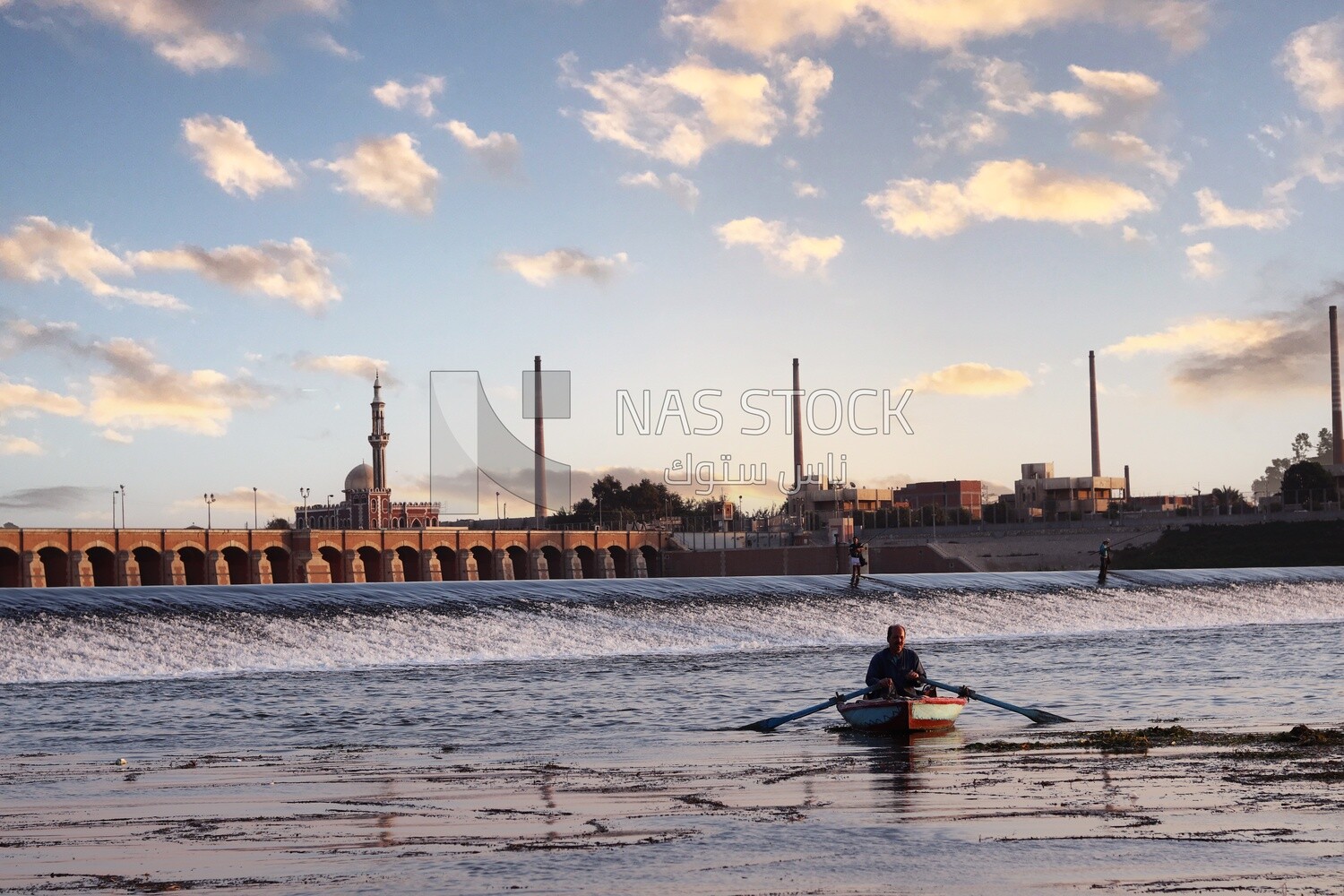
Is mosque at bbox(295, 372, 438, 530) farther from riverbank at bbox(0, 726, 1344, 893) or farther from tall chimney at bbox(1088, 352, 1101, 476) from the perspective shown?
riverbank at bbox(0, 726, 1344, 893)

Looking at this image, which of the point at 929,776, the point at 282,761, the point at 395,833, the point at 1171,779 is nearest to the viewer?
the point at 395,833

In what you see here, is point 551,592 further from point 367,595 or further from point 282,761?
point 282,761

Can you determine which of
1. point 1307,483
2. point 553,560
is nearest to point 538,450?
point 553,560

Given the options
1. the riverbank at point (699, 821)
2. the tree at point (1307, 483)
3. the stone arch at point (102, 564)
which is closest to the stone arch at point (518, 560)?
the stone arch at point (102, 564)

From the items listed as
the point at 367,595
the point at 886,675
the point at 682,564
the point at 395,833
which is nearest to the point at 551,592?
the point at 367,595

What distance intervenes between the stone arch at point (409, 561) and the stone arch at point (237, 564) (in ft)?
46.1

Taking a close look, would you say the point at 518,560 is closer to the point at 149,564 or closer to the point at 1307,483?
the point at 149,564

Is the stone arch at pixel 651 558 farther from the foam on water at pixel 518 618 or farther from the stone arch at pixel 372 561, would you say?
the foam on water at pixel 518 618

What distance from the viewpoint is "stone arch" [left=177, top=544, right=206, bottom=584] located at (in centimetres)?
9969

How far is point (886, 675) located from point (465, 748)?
5343 mm

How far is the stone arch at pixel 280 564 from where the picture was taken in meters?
104

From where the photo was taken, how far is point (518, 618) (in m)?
38.2

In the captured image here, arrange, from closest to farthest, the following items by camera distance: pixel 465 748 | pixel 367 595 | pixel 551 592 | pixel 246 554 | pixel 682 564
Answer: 1. pixel 465 748
2. pixel 367 595
3. pixel 551 592
4. pixel 246 554
5. pixel 682 564

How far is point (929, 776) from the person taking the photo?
1295 centimetres
